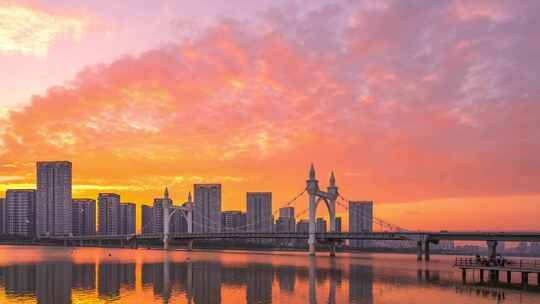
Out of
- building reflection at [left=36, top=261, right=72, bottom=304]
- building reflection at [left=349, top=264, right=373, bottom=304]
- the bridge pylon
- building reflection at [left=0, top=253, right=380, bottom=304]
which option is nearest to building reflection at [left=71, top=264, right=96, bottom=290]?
building reflection at [left=0, top=253, right=380, bottom=304]

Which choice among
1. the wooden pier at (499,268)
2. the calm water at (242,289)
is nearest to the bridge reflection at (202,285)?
the calm water at (242,289)

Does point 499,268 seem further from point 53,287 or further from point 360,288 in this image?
point 53,287

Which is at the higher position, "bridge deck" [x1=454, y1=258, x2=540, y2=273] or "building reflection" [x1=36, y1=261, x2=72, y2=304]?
"bridge deck" [x1=454, y1=258, x2=540, y2=273]

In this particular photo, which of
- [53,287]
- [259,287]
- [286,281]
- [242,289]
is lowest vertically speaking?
[286,281]

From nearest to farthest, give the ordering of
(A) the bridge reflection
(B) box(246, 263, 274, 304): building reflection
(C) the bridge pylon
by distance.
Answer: (B) box(246, 263, 274, 304): building reflection → (A) the bridge reflection → (C) the bridge pylon

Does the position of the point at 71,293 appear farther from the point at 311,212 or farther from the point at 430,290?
the point at 311,212

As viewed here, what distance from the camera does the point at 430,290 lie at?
62188 millimetres

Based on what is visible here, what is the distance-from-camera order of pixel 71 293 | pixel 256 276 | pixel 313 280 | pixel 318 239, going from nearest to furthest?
pixel 71 293 → pixel 313 280 → pixel 256 276 → pixel 318 239

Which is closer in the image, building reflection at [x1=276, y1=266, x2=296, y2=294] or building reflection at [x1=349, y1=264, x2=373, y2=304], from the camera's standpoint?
building reflection at [x1=349, y1=264, x2=373, y2=304]

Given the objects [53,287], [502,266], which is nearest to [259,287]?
[53,287]

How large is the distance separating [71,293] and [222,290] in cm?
1467

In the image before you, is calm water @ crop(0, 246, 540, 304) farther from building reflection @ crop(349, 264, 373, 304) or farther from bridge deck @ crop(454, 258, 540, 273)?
bridge deck @ crop(454, 258, 540, 273)

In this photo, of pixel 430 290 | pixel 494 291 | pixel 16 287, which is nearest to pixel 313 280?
pixel 430 290

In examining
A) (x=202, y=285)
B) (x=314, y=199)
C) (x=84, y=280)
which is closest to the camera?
(x=202, y=285)
